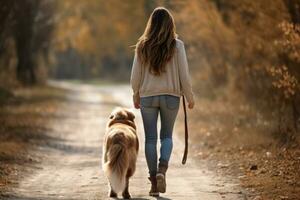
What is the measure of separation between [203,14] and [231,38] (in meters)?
2.86

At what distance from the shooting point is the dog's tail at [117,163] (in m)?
8.91

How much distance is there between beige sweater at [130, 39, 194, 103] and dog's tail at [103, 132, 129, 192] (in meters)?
0.73

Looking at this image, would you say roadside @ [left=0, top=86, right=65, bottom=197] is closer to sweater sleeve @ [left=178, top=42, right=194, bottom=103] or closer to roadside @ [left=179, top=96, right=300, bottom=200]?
sweater sleeve @ [left=178, top=42, right=194, bottom=103]

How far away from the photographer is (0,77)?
33.8 meters

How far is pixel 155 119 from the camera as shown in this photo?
9.41 meters

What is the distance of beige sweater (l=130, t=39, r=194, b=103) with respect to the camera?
9.28m

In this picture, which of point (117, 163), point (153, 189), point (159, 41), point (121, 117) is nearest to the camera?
point (117, 163)

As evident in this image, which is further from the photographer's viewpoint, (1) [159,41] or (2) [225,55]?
(2) [225,55]

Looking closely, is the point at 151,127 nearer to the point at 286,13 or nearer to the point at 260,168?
the point at 260,168

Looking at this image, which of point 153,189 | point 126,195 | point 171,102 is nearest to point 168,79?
point 171,102

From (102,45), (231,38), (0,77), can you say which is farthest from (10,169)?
(102,45)

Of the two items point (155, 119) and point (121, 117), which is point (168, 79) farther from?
point (121, 117)

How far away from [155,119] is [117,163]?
2.69ft

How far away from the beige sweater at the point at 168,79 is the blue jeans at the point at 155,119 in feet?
0.27
